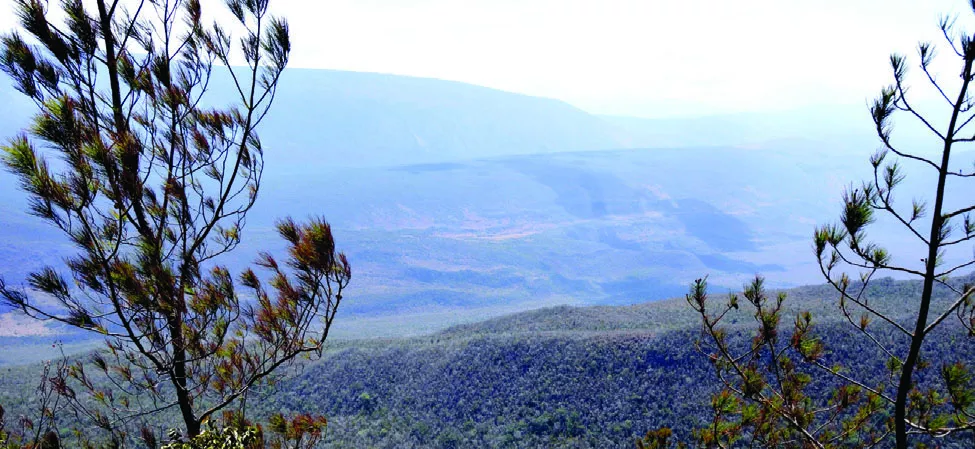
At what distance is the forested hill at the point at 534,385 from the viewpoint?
1410 centimetres

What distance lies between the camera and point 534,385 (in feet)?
53.2

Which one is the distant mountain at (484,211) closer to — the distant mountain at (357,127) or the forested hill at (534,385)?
the distant mountain at (357,127)

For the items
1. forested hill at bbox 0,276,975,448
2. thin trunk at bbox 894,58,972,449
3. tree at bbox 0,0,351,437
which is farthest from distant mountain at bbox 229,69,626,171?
thin trunk at bbox 894,58,972,449

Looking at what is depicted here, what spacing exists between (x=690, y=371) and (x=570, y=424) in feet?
11.8

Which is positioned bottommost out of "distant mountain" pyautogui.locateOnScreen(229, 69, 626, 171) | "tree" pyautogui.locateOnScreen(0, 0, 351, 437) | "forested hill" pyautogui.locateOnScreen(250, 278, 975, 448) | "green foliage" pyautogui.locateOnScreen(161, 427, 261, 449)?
"forested hill" pyautogui.locateOnScreen(250, 278, 975, 448)

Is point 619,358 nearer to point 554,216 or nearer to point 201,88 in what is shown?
point 201,88

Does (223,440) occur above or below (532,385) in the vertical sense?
above

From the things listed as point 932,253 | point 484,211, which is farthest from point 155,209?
point 484,211

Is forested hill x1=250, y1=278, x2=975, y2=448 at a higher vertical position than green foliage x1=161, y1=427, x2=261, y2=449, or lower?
lower

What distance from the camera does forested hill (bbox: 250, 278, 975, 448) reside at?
46.3ft

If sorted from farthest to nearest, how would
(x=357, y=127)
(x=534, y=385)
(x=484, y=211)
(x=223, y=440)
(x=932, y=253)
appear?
(x=357, y=127), (x=484, y=211), (x=534, y=385), (x=223, y=440), (x=932, y=253)

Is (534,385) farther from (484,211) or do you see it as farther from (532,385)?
(484,211)

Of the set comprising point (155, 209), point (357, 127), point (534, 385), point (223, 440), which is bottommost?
point (534, 385)

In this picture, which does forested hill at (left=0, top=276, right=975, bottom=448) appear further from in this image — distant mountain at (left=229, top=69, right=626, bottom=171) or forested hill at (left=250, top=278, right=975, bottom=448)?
distant mountain at (left=229, top=69, right=626, bottom=171)
